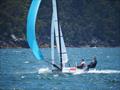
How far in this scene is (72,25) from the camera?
122 meters

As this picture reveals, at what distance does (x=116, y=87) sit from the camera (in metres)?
30.5

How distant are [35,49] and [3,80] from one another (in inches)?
140

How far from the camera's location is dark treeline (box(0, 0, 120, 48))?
114694 millimetres

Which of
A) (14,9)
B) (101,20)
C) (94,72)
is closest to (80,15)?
(101,20)

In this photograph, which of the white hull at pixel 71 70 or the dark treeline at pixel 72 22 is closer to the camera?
the white hull at pixel 71 70

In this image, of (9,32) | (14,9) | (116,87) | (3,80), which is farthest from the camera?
(14,9)

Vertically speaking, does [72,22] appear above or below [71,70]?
above

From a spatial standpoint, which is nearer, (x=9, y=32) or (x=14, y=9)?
(x=9, y=32)

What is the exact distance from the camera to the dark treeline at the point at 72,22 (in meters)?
115

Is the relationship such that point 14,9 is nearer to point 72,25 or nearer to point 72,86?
point 72,25

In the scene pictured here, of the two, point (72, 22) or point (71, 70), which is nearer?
point (71, 70)

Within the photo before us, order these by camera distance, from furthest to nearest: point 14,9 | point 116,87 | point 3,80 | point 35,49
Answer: point 14,9, point 35,49, point 3,80, point 116,87

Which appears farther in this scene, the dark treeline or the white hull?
the dark treeline

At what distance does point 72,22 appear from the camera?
124562 millimetres
